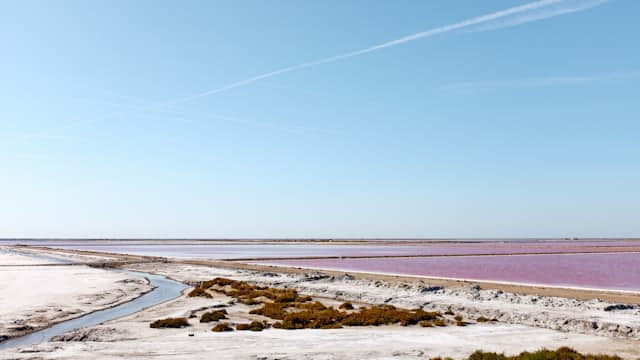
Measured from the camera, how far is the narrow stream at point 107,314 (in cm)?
2317

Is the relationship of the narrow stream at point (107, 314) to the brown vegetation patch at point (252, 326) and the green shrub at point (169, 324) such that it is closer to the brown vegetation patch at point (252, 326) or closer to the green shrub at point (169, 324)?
the green shrub at point (169, 324)

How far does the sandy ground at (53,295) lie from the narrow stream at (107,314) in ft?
2.24

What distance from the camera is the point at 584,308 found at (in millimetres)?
29984

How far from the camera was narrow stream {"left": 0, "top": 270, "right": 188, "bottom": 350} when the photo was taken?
23.2m

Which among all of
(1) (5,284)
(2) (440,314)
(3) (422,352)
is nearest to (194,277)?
(1) (5,284)

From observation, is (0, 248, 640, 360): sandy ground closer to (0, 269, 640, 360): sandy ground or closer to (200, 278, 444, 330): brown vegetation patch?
(0, 269, 640, 360): sandy ground

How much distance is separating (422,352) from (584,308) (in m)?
Result: 13.7

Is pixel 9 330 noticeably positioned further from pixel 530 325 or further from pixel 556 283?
pixel 556 283

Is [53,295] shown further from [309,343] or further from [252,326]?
[309,343]

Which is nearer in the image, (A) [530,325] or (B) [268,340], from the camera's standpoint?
(B) [268,340]

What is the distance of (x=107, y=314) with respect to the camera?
3106 centimetres

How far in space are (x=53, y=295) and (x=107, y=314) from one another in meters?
10.1

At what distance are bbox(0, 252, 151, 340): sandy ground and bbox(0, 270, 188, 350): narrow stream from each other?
0.68 m

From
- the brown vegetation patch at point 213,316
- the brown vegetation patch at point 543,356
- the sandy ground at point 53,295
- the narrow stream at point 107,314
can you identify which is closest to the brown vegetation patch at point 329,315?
the brown vegetation patch at point 213,316
